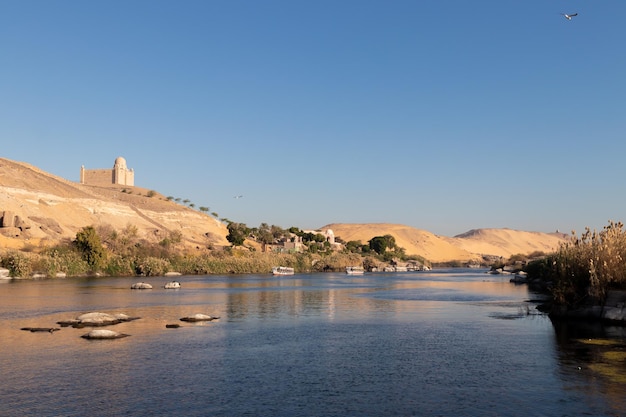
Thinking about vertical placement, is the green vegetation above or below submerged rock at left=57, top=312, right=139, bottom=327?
above

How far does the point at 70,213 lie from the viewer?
400 ft

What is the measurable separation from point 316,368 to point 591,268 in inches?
729

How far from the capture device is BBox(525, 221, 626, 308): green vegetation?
29.3m

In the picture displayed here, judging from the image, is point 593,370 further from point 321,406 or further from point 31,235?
point 31,235

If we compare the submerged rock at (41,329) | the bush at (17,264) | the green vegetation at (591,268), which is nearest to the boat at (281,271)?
the bush at (17,264)

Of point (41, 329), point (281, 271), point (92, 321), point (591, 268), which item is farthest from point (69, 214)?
point (591, 268)

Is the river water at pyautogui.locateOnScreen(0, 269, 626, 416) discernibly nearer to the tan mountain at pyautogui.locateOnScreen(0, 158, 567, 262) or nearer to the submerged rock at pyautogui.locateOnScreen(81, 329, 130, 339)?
the submerged rock at pyautogui.locateOnScreen(81, 329, 130, 339)

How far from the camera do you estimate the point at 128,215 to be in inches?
5600

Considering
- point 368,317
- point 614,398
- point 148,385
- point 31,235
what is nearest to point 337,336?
point 368,317

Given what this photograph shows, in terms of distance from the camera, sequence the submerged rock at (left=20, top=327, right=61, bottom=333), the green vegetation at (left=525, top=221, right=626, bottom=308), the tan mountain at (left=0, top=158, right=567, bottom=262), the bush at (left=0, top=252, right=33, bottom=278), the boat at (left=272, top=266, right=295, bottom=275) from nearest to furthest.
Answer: the submerged rock at (left=20, top=327, right=61, bottom=333), the green vegetation at (left=525, top=221, right=626, bottom=308), the bush at (left=0, top=252, right=33, bottom=278), the tan mountain at (left=0, top=158, right=567, bottom=262), the boat at (left=272, top=266, right=295, bottom=275)

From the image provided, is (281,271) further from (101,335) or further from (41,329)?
(101,335)

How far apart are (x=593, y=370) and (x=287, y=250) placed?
135387 millimetres

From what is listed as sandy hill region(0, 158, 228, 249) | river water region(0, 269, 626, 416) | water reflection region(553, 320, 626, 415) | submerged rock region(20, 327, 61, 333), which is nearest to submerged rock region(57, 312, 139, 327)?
river water region(0, 269, 626, 416)

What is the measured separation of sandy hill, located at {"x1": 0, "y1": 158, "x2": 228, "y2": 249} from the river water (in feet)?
236
